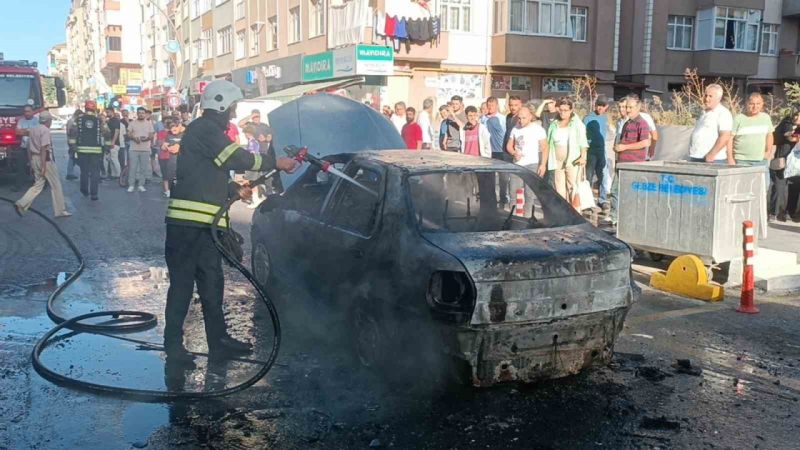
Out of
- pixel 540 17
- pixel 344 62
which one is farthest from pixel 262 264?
pixel 540 17

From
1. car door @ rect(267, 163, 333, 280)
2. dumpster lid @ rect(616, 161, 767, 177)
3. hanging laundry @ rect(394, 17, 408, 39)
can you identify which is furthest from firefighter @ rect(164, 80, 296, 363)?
hanging laundry @ rect(394, 17, 408, 39)

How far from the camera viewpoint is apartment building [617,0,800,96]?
107 ft

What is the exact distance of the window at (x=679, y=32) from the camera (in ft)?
110

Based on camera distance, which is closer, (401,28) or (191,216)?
(191,216)

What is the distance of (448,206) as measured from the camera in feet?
17.1

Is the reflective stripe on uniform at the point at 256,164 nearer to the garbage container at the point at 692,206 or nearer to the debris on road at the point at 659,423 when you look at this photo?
the debris on road at the point at 659,423

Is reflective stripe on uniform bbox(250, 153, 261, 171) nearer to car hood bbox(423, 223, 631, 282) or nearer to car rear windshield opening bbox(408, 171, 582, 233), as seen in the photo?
car rear windshield opening bbox(408, 171, 582, 233)

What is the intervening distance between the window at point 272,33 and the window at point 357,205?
3170cm

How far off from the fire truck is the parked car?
541 inches

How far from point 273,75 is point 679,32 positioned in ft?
60.3

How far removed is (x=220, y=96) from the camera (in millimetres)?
5383

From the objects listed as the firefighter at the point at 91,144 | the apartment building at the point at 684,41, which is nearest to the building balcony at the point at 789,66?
the apartment building at the point at 684,41

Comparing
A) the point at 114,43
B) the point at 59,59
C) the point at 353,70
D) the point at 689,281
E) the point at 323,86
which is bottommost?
the point at 689,281

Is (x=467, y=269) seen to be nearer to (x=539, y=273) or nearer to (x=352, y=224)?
(x=539, y=273)
